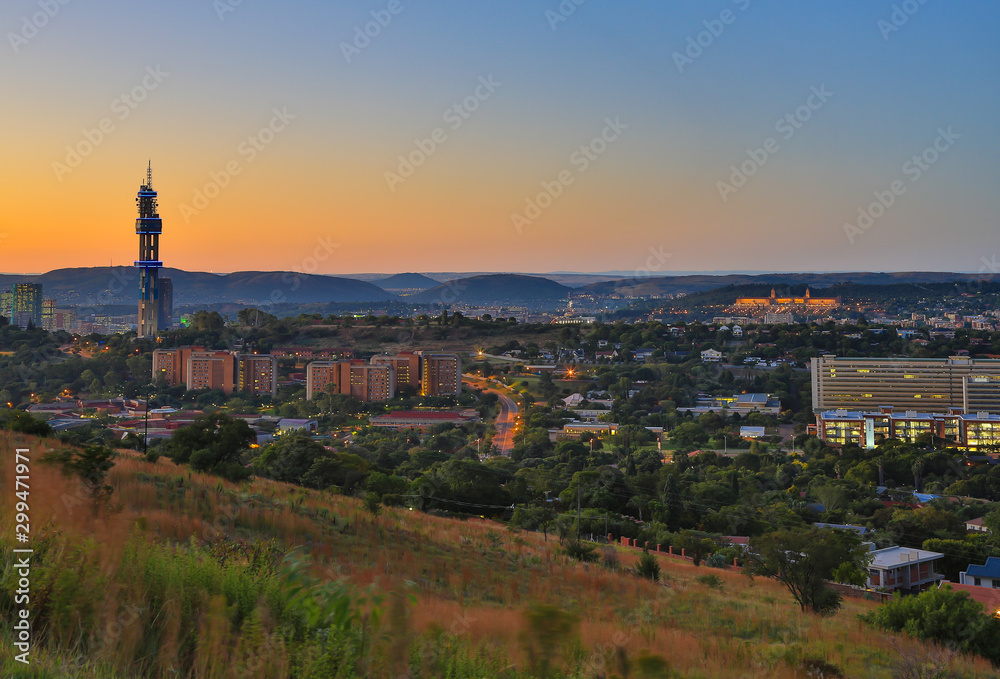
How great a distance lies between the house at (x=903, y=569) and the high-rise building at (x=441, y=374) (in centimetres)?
2757

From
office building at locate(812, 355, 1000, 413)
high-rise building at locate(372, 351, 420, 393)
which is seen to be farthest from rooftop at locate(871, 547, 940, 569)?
high-rise building at locate(372, 351, 420, 393)

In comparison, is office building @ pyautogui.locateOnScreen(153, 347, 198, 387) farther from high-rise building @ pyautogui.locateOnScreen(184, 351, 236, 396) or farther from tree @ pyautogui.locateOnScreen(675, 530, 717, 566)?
tree @ pyautogui.locateOnScreen(675, 530, 717, 566)

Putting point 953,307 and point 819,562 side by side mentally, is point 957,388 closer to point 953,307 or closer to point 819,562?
point 819,562

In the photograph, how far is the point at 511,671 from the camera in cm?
195

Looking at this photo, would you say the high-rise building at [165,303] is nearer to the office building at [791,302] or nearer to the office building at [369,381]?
the office building at [369,381]

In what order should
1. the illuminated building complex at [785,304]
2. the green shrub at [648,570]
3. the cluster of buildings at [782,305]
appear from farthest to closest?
the illuminated building complex at [785,304]
the cluster of buildings at [782,305]
the green shrub at [648,570]

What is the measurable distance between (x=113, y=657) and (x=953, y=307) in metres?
93.8

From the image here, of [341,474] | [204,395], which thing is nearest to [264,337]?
[204,395]

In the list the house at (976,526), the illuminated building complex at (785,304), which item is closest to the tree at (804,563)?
the house at (976,526)

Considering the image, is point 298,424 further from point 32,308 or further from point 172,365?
point 32,308

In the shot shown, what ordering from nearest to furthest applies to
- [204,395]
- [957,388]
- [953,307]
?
[204,395] → [957,388] → [953,307]

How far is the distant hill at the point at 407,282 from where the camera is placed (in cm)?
15338

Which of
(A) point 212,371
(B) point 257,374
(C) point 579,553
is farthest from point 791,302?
(C) point 579,553

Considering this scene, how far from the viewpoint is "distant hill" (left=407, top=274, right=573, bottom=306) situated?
125 m
